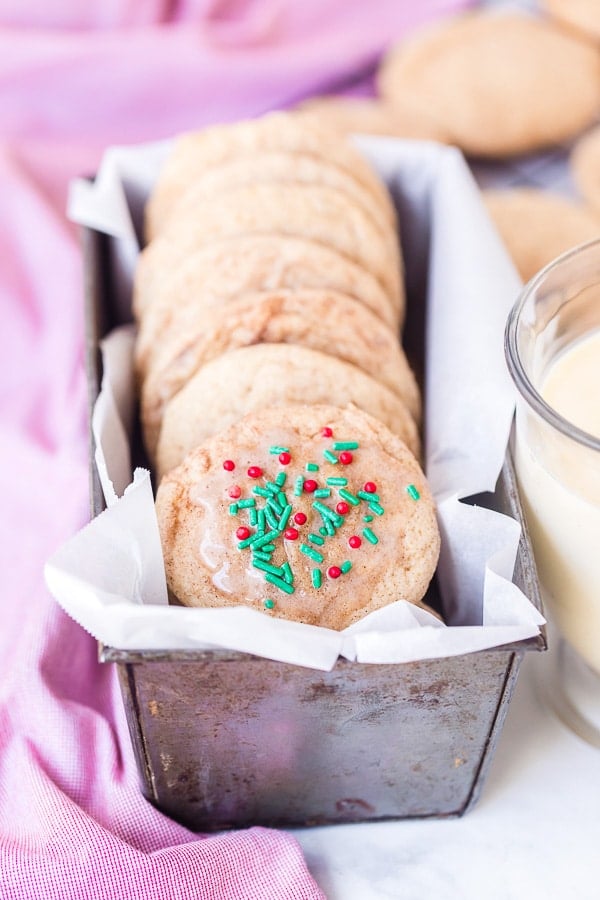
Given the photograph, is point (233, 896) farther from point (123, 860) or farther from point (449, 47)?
point (449, 47)

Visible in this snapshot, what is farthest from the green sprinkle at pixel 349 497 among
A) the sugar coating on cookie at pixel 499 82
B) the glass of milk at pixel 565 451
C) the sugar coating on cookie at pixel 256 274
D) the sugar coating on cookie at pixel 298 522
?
the sugar coating on cookie at pixel 499 82

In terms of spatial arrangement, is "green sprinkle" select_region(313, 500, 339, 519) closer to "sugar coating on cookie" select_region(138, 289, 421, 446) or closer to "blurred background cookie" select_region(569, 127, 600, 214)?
"sugar coating on cookie" select_region(138, 289, 421, 446)

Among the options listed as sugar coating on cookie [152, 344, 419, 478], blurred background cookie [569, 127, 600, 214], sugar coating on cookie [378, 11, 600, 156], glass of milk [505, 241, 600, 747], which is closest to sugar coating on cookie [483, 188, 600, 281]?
blurred background cookie [569, 127, 600, 214]

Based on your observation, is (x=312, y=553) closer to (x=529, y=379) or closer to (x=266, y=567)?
(x=266, y=567)

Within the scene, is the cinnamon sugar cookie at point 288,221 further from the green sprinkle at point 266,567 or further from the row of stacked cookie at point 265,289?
the green sprinkle at point 266,567

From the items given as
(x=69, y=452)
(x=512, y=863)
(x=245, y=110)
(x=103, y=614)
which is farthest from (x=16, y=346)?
(x=512, y=863)

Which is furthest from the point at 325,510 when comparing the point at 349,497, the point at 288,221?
the point at 288,221
